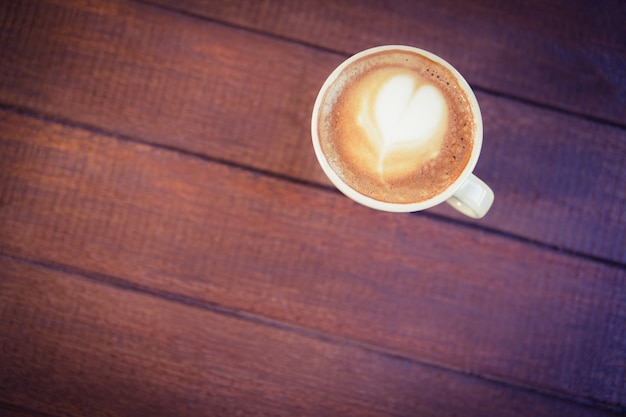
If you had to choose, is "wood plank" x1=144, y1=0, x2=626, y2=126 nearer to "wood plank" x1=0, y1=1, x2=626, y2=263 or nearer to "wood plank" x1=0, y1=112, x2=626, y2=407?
"wood plank" x1=0, y1=1, x2=626, y2=263

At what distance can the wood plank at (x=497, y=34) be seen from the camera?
63 centimetres

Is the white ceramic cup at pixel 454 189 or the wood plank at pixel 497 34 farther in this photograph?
the wood plank at pixel 497 34

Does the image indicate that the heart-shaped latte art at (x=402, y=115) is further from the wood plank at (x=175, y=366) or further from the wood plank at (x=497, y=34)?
the wood plank at (x=175, y=366)

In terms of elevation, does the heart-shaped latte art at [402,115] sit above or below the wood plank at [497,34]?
below

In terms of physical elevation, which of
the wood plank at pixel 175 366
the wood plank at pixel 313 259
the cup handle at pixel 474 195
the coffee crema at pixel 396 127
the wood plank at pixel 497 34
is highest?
the wood plank at pixel 497 34

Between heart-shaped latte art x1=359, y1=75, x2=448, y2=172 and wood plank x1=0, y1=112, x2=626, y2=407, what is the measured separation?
0.35 feet

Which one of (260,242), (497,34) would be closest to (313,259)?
(260,242)

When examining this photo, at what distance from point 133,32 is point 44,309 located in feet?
1.23

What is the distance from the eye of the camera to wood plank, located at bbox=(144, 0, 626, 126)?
0.63 metres

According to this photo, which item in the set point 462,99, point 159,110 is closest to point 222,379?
point 159,110

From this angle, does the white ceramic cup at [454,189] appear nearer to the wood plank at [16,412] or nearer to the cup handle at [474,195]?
the cup handle at [474,195]

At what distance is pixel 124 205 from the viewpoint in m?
0.62

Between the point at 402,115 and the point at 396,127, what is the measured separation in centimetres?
2

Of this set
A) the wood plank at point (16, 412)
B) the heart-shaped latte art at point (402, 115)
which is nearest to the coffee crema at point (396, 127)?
the heart-shaped latte art at point (402, 115)
